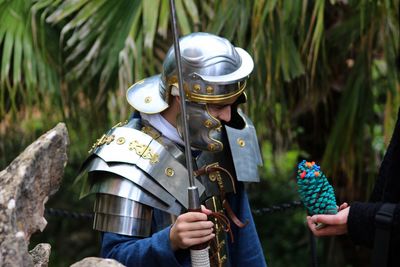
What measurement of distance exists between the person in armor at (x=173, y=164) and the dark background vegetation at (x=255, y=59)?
1.37 m

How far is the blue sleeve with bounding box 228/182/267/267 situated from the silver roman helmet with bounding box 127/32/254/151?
0.88 feet

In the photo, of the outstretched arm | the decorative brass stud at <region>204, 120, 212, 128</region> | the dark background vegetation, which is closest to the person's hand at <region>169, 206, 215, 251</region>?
the outstretched arm

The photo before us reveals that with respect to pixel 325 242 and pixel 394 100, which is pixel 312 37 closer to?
pixel 394 100

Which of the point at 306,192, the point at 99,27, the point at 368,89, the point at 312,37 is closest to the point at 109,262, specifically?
the point at 306,192

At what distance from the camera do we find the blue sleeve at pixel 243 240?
3.01m

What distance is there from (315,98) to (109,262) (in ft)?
10.7

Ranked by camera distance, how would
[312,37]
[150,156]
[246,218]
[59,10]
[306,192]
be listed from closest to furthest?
1. [306,192]
2. [150,156]
3. [246,218]
4. [59,10]
5. [312,37]

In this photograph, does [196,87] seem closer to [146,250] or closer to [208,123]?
[208,123]

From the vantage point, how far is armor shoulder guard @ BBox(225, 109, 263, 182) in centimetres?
293

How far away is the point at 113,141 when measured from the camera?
278 cm

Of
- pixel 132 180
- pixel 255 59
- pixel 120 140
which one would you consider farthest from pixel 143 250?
pixel 255 59

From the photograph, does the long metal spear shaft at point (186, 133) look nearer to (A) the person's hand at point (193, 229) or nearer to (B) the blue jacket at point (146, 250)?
(A) the person's hand at point (193, 229)

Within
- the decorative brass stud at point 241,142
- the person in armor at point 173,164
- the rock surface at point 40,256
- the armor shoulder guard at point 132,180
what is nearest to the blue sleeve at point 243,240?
the person in armor at point 173,164

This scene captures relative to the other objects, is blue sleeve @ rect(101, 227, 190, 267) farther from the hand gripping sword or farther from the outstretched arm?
the hand gripping sword
